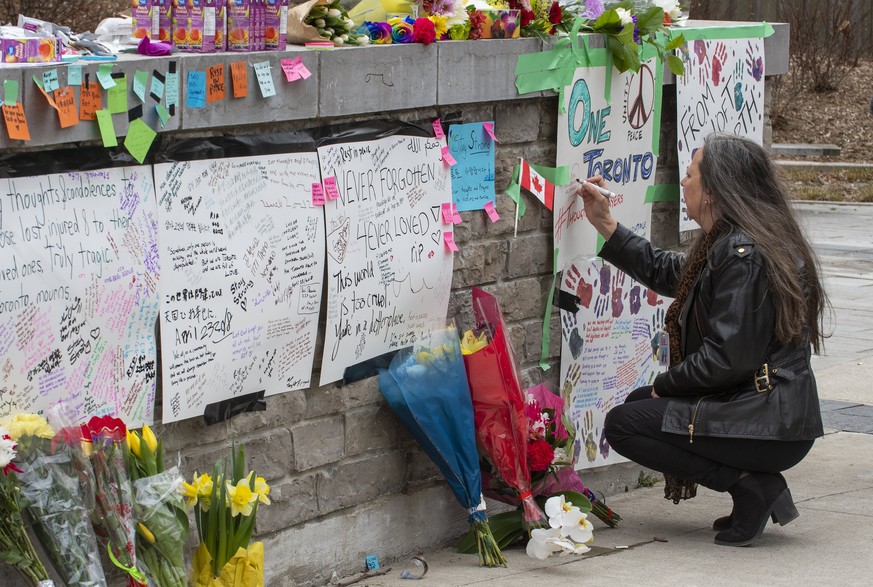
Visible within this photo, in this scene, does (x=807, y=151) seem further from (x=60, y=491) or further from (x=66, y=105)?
(x=60, y=491)

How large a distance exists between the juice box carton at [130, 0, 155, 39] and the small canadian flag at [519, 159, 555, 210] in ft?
5.47

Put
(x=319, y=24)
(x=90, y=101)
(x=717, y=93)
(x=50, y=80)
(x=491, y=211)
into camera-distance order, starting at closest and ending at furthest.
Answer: (x=50, y=80) < (x=90, y=101) < (x=319, y=24) < (x=491, y=211) < (x=717, y=93)

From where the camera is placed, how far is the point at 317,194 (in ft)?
14.3

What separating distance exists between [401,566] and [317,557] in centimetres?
40

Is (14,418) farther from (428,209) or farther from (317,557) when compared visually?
(428,209)

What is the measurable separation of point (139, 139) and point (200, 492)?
103cm

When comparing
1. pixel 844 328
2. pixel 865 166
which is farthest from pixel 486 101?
pixel 865 166

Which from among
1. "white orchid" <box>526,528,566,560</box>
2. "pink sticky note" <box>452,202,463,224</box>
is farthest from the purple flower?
"white orchid" <box>526,528,566,560</box>

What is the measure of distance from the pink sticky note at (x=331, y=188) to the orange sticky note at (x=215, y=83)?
55 centimetres

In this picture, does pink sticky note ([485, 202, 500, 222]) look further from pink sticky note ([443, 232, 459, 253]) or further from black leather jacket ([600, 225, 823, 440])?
black leather jacket ([600, 225, 823, 440])

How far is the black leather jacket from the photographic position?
4.66m

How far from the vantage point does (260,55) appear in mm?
4059

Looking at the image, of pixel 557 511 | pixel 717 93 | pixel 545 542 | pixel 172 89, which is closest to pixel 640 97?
pixel 717 93

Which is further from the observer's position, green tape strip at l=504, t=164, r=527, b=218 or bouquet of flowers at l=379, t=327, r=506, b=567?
green tape strip at l=504, t=164, r=527, b=218
